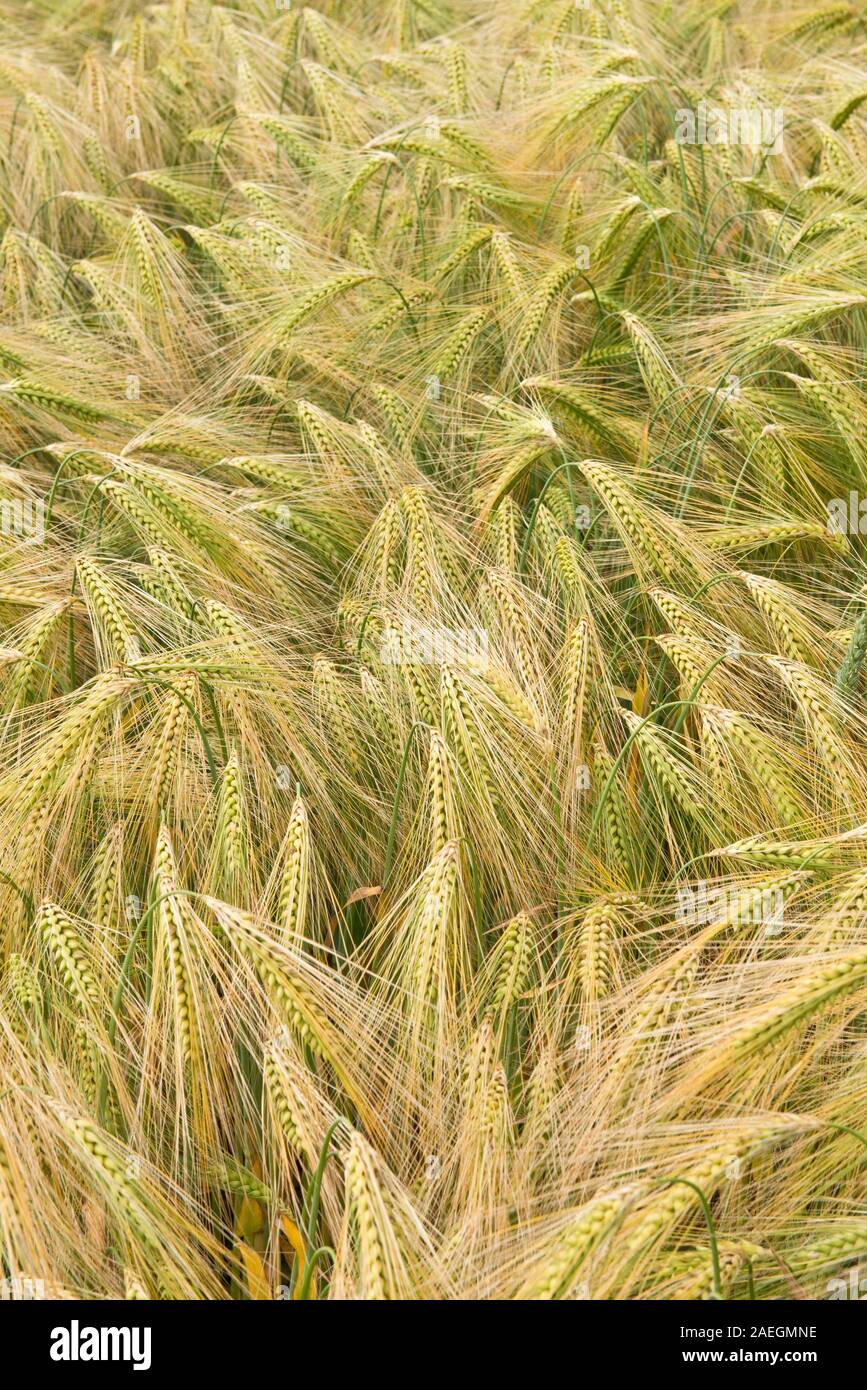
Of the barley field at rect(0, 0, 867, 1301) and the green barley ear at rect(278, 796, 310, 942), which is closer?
the barley field at rect(0, 0, 867, 1301)

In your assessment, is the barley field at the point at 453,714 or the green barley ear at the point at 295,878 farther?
the green barley ear at the point at 295,878

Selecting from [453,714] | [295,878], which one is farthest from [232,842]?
[453,714]

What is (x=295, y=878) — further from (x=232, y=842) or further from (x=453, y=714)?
(x=453, y=714)

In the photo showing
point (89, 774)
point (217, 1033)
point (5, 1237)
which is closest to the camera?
→ point (5, 1237)

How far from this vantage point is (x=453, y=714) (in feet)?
5.56

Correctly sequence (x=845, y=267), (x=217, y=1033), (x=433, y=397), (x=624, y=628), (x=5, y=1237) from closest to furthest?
(x=5, y=1237), (x=217, y=1033), (x=624, y=628), (x=845, y=267), (x=433, y=397)

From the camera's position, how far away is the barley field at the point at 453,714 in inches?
54.0

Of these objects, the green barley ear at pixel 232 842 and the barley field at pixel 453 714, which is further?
the green barley ear at pixel 232 842

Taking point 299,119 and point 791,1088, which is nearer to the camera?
point 791,1088

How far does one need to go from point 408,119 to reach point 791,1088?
8.91 feet

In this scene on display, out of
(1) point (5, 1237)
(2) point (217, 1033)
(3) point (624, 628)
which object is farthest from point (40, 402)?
(1) point (5, 1237)

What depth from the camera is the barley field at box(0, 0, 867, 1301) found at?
1372 mm
